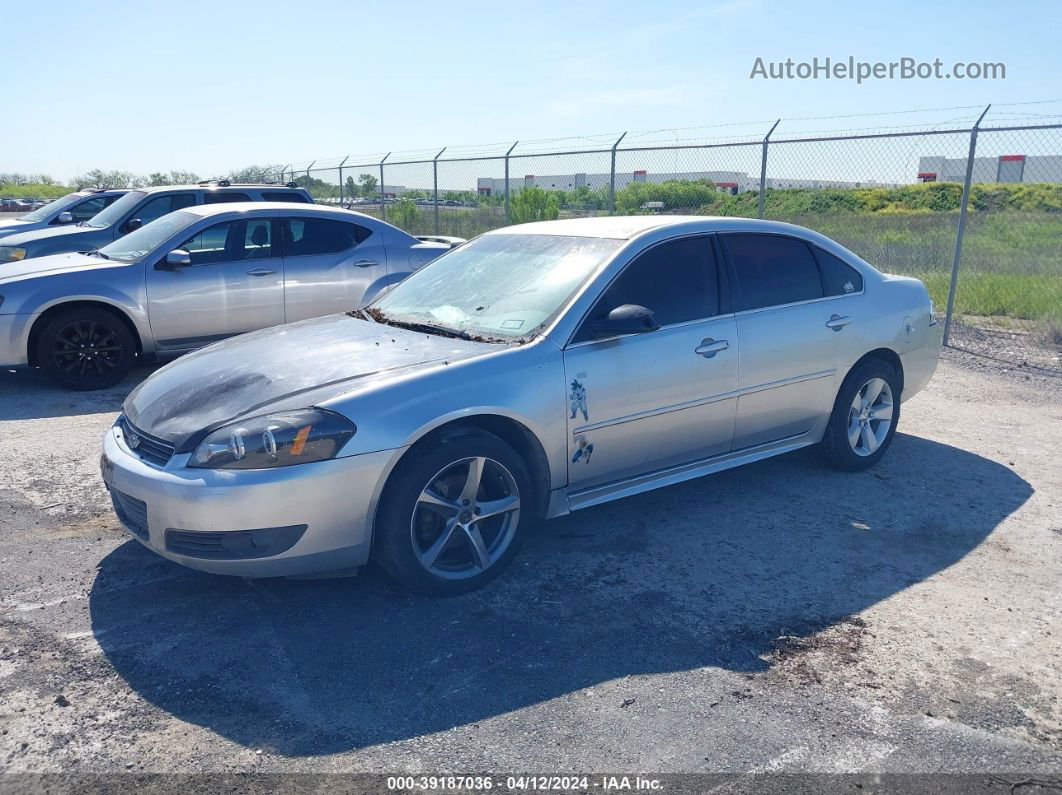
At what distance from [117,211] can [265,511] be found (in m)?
8.89

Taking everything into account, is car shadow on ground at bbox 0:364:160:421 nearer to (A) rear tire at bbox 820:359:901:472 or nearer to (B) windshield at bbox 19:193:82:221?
(A) rear tire at bbox 820:359:901:472

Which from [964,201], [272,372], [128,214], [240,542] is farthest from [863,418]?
[128,214]

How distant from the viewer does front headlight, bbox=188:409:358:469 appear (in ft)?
11.6

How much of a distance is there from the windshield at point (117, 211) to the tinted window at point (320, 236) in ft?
11.5

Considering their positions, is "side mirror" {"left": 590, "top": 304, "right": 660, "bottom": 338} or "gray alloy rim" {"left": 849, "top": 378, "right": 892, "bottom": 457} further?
"gray alloy rim" {"left": 849, "top": 378, "right": 892, "bottom": 457}

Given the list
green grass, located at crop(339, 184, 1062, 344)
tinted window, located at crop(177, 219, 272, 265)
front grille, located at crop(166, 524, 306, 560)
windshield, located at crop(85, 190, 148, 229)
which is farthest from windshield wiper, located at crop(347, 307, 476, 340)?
green grass, located at crop(339, 184, 1062, 344)

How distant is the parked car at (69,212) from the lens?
47.0 ft

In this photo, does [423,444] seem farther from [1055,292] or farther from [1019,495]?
[1055,292]

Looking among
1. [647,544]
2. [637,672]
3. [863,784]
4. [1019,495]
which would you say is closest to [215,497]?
[637,672]

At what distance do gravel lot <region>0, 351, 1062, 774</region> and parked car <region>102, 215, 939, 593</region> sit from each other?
0.32 m

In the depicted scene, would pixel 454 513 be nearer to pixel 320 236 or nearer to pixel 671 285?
pixel 671 285

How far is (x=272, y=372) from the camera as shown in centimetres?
405

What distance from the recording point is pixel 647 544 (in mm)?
4598

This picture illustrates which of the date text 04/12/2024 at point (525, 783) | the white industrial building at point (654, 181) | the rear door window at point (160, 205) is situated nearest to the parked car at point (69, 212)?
the rear door window at point (160, 205)
